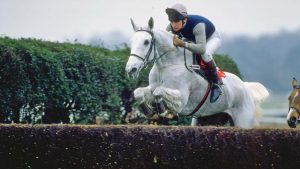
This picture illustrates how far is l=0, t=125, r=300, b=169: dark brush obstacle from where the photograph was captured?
9938mm

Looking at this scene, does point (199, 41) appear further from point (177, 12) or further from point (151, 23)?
point (151, 23)

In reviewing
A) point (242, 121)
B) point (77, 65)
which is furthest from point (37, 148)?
point (77, 65)

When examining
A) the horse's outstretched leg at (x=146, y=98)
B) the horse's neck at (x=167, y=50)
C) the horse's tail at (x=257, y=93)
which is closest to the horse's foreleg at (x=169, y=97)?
the horse's outstretched leg at (x=146, y=98)

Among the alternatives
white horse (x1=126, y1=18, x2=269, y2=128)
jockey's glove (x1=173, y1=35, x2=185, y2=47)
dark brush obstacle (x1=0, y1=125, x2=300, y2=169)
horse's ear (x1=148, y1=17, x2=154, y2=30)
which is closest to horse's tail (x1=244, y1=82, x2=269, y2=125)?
white horse (x1=126, y1=18, x2=269, y2=128)

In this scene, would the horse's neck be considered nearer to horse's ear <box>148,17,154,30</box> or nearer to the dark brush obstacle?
horse's ear <box>148,17,154,30</box>

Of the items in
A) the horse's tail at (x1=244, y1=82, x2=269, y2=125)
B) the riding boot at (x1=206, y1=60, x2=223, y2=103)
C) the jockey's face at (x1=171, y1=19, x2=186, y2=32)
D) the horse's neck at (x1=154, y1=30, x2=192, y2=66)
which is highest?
the jockey's face at (x1=171, y1=19, x2=186, y2=32)

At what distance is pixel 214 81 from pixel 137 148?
7.87 feet

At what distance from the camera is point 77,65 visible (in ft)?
53.3

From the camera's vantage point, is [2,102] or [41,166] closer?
[41,166]

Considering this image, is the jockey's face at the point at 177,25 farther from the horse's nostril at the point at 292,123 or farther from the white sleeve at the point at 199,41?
the horse's nostril at the point at 292,123

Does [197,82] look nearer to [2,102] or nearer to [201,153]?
[201,153]

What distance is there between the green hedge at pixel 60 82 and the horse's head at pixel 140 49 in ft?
11.7

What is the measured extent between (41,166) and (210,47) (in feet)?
10.2

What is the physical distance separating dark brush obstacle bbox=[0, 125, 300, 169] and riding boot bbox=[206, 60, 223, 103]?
166 cm
